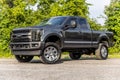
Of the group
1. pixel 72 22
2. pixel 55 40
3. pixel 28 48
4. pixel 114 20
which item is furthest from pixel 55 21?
pixel 114 20

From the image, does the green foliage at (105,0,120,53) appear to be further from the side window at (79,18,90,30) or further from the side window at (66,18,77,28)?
the side window at (66,18,77,28)

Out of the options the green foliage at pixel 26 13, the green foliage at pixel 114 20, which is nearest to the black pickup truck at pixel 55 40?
the green foliage at pixel 26 13

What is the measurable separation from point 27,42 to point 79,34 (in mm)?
2631

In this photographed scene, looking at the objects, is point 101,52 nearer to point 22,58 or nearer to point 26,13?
point 22,58

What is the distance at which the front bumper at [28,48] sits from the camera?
14.6 m

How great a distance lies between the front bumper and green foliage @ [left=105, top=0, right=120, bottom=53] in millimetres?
10684

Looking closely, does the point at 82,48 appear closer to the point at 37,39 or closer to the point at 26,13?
the point at 37,39

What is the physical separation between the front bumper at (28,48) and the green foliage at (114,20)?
1068cm

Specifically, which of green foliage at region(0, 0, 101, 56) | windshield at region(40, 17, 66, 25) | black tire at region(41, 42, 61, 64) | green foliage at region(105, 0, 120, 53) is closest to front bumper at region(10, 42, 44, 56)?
black tire at region(41, 42, 61, 64)

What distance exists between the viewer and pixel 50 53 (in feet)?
49.0

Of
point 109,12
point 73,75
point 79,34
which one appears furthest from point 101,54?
point 109,12

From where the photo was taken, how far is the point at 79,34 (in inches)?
651

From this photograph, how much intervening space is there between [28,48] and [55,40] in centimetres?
135

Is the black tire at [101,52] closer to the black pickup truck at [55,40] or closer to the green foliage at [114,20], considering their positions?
the black pickup truck at [55,40]
